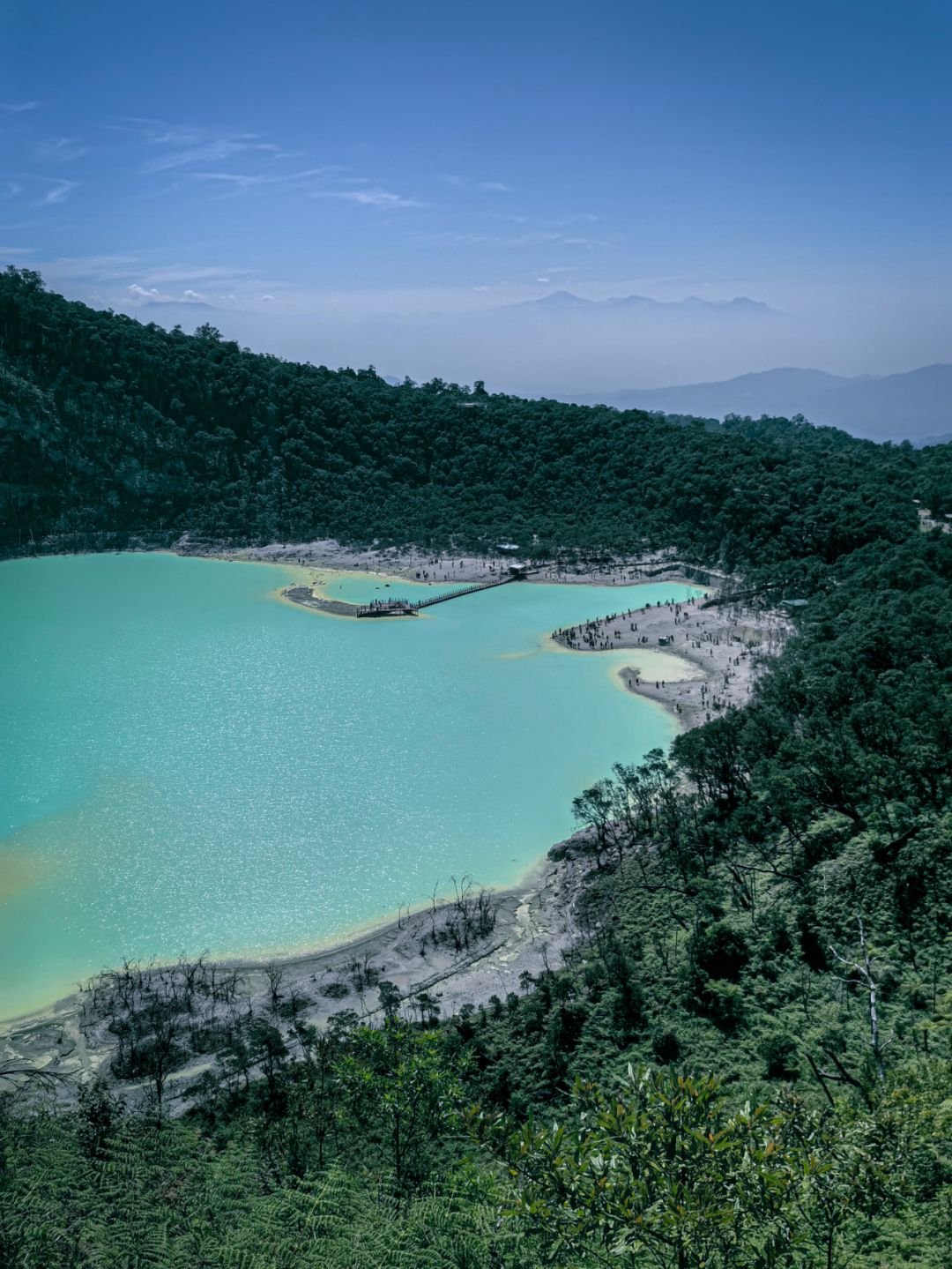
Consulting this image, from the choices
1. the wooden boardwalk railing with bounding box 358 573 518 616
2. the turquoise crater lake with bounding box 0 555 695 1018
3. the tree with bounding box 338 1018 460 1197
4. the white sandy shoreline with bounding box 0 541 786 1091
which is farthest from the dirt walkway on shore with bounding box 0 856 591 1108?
the wooden boardwalk railing with bounding box 358 573 518 616

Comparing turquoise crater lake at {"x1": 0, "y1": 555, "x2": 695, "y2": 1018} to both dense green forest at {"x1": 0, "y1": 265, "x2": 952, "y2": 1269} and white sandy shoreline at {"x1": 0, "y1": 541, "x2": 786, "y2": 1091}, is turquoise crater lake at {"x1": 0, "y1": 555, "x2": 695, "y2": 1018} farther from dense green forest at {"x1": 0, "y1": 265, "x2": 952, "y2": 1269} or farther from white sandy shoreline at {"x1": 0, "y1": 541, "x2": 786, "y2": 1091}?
dense green forest at {"x1": 0, "y1": 265, "x2": 952, "y2": 1269}

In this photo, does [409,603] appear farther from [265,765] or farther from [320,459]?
[320,459]

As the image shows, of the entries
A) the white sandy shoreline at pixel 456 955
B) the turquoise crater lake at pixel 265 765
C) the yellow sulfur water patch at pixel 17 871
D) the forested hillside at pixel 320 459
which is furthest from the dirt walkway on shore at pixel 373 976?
the forested hillside at pixel 320 459

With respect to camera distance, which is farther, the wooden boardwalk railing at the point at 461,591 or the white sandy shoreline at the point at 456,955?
the wooden boardwalk railing at the point at 461,591

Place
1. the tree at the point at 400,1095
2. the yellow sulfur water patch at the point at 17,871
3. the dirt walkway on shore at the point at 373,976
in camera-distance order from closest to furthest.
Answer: the tree at the point at 400,1095
the dirt walkway on shore at the point at 373,976
the yellow sulfur water patch at the point at 17,871

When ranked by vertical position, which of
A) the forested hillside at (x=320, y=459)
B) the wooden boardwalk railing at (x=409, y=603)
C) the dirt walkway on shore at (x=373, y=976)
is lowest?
the dirt walkway on shore at (x=373, y=976)

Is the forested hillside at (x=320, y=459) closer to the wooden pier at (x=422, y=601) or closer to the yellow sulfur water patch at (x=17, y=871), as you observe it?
the wooden pier at (x=422, y=601)

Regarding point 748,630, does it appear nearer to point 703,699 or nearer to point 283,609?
point 703,699

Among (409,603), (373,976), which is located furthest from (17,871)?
(409,603)

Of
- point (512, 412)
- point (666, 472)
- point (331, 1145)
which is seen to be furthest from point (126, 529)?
point (331, 1145)

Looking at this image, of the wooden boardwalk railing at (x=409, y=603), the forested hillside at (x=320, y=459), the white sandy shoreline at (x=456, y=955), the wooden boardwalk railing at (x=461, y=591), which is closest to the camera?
the white sandy shoreline at (x=456, y=955)
